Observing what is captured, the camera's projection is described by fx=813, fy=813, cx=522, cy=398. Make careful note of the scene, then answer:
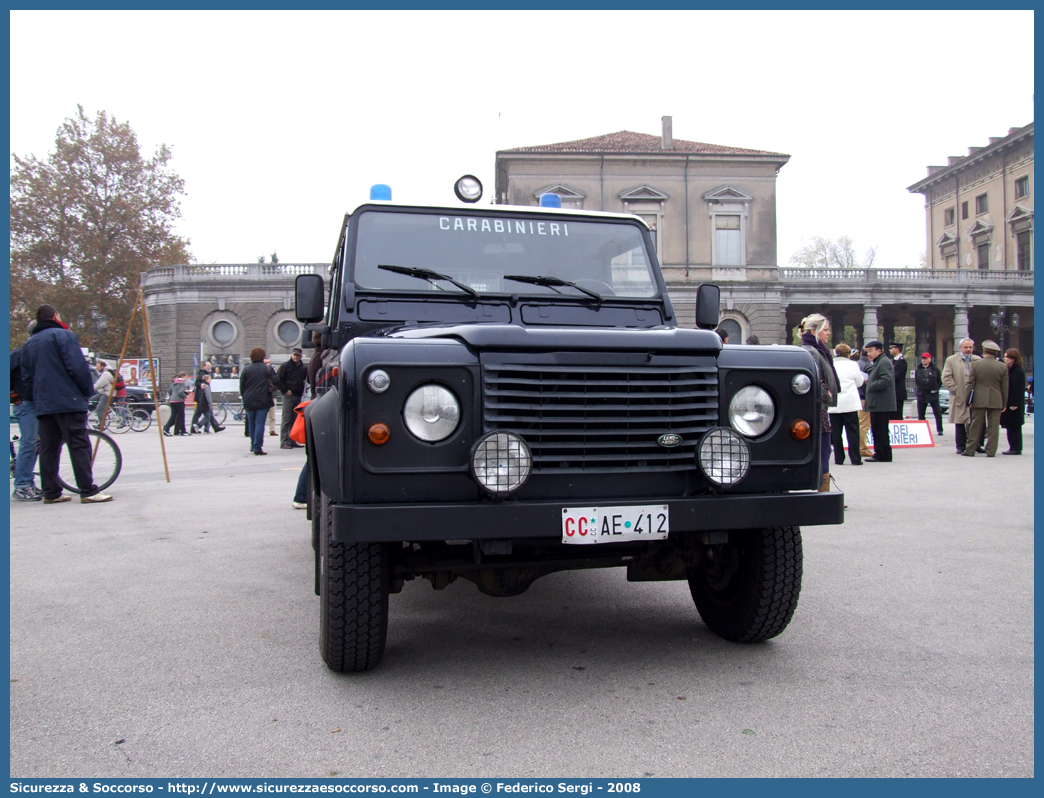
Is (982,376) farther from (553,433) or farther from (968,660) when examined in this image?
(553,433)

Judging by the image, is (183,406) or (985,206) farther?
(985,206)

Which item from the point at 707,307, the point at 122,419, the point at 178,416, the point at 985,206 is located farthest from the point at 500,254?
the point at 985,206

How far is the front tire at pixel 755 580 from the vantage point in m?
3.52

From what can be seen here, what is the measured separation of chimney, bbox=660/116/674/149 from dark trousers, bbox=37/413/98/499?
42.5 m

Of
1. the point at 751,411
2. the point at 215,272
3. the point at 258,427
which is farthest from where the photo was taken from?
the point at 215,272

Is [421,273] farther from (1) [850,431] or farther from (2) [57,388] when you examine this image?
(1) [850,431]

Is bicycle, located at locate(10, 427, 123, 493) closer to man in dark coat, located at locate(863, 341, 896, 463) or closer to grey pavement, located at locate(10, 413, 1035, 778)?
grey pavement, located at locate(10, 413, 1035, 778)

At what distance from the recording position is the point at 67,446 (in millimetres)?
7805

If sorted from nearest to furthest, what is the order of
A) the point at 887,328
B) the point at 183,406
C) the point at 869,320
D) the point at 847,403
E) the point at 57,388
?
the point at 57,388 → the point at 847,403 → the point at 183,406 → the point at 869,320 → the point at 887,328

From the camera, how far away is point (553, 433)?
122 inches

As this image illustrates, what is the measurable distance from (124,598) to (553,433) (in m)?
3.07

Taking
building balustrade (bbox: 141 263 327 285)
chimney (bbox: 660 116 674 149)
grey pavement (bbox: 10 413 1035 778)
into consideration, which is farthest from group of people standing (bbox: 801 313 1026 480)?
building balustrade (bbox: 141 263 327 285)

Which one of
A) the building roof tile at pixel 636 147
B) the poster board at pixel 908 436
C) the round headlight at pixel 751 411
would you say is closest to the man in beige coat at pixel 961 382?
the poster board at pixel 908 436

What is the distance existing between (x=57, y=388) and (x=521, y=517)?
6572mm
